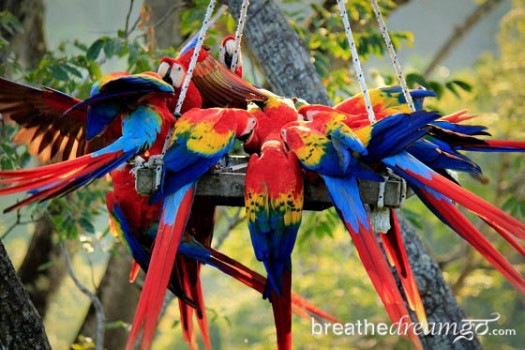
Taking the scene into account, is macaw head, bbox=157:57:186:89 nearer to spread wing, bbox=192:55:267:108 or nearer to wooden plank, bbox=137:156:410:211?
spread wing, bbox=192:55:267:108

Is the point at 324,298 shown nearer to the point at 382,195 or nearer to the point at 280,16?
the point at 280,16

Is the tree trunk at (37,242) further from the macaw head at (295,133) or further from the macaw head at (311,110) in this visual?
the macaw head at (295,133)

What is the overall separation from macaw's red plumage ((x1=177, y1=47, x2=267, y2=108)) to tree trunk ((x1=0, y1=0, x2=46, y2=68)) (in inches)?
87.0

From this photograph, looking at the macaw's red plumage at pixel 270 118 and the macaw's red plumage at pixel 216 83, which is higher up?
the macaw's red plumage at pixel 216 83

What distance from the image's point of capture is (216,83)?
6.84 feet

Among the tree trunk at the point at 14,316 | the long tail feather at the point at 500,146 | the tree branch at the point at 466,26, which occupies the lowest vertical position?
the tree trunk at the point at 14,316

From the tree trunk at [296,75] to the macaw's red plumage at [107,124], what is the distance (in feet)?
4.18

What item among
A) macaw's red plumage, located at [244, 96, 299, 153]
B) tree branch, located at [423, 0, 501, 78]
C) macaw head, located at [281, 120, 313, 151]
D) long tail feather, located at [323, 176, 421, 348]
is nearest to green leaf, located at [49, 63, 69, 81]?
macaw's red plumage, located at [244, 96, 299, 153]

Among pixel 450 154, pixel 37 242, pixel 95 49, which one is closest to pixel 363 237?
pixel 450 154

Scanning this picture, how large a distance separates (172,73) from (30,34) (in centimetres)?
241

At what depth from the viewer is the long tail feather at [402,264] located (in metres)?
2.05

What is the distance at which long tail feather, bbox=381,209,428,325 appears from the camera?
205cm

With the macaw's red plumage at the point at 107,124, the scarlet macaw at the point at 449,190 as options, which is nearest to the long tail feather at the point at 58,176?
the macaw's red plumage at the point at 107,124

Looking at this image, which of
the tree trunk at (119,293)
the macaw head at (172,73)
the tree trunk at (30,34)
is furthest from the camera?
Result: the tree trunk at (119,293)
